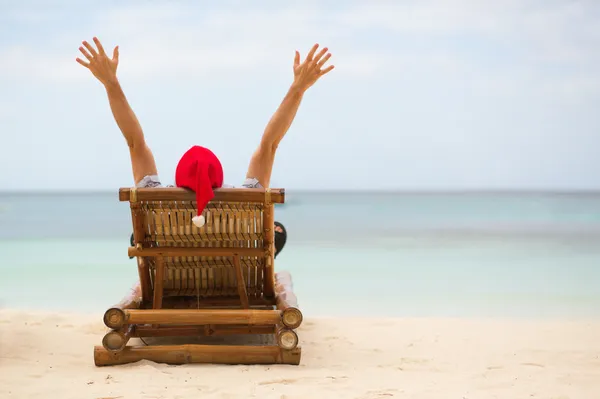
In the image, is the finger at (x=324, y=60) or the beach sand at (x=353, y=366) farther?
the finger at (x=324, y=60)

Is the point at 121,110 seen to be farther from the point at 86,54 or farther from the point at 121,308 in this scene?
the point at 121,308

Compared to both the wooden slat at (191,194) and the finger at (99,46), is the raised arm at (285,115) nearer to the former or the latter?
the wooden slat at (191,194)

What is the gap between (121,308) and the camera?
364 centimetres

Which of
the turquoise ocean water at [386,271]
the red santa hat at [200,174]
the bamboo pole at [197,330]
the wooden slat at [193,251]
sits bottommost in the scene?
the turquoise ocean water at [386,271]

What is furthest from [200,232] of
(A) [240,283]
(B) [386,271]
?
(B) [386,271]

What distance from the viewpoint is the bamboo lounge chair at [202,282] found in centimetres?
355

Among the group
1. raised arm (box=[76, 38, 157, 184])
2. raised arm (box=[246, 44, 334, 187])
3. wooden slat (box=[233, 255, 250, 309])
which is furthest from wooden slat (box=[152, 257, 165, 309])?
raised arm (box=[246, 44, 334, 187])

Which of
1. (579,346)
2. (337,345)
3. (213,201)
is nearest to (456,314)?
(579,346)

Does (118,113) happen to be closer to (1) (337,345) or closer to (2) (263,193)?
(2) (263,193)

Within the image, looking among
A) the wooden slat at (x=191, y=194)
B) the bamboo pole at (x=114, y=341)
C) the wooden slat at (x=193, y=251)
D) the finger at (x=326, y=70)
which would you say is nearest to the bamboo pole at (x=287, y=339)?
the wooden slat at (x=193, y=251)

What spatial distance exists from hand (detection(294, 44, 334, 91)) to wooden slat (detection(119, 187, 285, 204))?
1038mm

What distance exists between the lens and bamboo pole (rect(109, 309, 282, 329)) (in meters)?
3.54

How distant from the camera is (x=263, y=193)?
11.7 feet

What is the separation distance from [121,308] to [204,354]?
51cm
